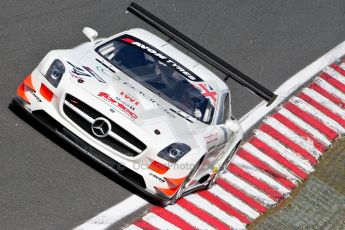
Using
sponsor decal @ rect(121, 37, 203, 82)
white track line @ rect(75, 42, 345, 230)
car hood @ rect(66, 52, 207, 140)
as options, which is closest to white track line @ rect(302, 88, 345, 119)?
white track line @ rect(75, 42, 345, 230)

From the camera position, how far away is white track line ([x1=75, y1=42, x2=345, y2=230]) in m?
10.1

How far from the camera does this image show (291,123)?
13.8m

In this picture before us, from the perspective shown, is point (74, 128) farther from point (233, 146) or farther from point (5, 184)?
point (233, 146)

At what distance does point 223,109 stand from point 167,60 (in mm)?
967

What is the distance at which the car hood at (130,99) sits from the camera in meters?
9.92

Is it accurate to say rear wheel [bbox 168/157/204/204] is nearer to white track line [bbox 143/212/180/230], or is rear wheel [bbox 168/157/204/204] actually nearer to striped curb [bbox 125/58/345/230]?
white track line [bbox 143/212/180/230]

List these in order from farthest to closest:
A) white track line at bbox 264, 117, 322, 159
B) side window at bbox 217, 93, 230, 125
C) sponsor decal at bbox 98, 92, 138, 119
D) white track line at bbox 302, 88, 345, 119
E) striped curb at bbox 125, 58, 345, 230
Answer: white track line at bbox 302, 88, 345, 119
white track line at bbox 264, 117, 322, 159
side window at bbox 217, 93, 230, 125
striped curb at bbox 125, 58, 345, 230
sponsor decal at bbox 98, 92, 138, 119

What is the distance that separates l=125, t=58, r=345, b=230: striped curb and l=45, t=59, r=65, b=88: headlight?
1902mm

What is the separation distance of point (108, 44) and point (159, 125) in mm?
1709

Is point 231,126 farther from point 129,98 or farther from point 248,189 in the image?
point 129,98

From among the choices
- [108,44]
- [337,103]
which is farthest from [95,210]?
[337,103]

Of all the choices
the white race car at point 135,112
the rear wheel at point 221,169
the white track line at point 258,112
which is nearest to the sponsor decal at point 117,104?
the white race car at point 135,112

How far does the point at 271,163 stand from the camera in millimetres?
12703

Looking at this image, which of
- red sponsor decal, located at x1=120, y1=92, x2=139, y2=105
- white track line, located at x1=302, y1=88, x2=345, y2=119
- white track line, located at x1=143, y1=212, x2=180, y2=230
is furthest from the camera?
white track line, located at x1=302, y1=88, x2=345, y2=119
